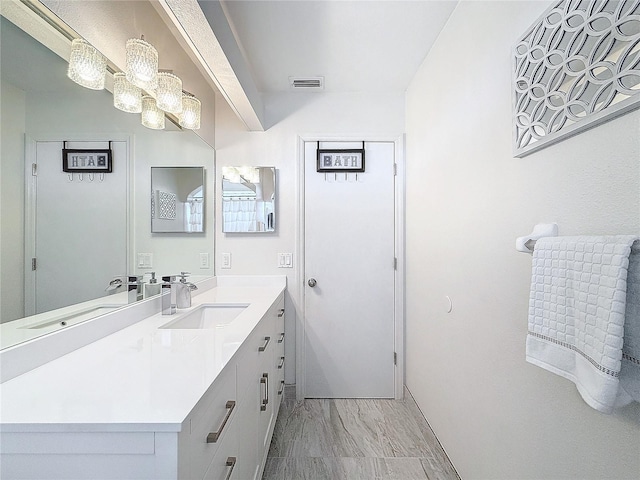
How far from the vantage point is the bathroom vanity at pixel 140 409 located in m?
0.67

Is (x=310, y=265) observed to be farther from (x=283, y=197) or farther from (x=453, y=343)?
(x=453, y=343)

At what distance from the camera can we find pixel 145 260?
5.21ft

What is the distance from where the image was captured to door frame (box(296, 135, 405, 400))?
2.51 meters

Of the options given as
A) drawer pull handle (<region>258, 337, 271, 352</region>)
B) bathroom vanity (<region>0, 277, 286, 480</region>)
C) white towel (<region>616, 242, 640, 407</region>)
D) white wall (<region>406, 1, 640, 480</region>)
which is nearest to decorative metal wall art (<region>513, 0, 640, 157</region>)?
white wall (<region>406, 1, 640, 480</region>)

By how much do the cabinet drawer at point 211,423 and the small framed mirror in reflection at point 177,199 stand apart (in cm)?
105

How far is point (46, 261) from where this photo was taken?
1.03 metres

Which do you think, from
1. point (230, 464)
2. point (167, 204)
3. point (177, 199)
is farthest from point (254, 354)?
point (177, 199)

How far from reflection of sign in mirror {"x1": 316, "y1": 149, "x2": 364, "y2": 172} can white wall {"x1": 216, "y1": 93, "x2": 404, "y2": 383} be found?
0.13 meters

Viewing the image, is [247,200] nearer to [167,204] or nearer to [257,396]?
[167,204]

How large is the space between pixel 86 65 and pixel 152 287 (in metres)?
1.02

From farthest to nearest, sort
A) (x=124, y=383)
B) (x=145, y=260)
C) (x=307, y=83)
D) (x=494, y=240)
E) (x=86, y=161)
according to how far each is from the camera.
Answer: (x=307, y=83), (x=145, y=260), (x=494, y=240), (x=86, y=161), (x=124, y=383)

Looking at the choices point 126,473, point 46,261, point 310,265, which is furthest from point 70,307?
point 310,265

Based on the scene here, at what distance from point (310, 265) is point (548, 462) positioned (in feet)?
5.92

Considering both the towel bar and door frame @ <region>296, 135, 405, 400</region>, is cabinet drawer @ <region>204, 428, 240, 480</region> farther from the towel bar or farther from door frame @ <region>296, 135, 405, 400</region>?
door frame @ <region>296, 135, 405, 400</region>
